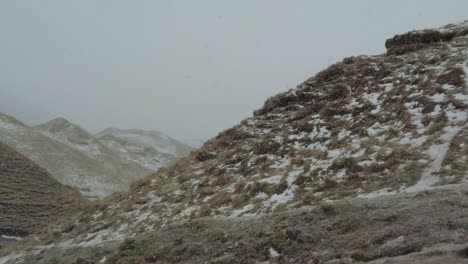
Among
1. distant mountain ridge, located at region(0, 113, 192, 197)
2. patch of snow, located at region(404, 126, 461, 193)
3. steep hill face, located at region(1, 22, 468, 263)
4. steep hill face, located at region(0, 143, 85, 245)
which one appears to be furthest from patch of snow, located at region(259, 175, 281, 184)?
distant mountain ridge, located at region(0, 113, 192, 197)

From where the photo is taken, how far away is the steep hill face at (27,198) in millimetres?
39594

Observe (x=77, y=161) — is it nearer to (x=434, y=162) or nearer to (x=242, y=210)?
(x=242, y=210)

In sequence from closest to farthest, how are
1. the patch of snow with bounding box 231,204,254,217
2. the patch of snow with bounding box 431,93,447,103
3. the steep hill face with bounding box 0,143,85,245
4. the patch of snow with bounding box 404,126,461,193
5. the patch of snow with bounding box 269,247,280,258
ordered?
the patch of snow with bounding box 269,247,280,258
the patch of snow with bounding box 404,126,461,193
the patch of snow with bounding box 231,204,254,217
the patch of snow with bounding box 431,93,447,103
the steep hill face with bounding box 0,143,85,245

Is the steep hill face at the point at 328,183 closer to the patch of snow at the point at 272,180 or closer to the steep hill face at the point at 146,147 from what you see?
the patch of snow at the point at 272,180

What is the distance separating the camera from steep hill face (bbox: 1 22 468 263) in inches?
354

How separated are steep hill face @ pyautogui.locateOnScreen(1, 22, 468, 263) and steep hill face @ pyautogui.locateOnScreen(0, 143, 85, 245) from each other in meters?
23.5

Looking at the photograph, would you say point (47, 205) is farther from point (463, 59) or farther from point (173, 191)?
point (463, 59)

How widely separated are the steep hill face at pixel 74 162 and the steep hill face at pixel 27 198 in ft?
23.4

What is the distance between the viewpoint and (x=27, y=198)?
45.6 m

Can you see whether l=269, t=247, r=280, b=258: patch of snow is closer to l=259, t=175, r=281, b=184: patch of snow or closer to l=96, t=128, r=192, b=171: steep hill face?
l=259, t=175, r=281, b=184: patch of snow

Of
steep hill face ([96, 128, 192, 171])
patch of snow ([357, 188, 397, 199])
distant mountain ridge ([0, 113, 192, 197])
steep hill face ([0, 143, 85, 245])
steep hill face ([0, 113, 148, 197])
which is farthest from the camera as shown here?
steep hill face ([96, 128, 192, 171])

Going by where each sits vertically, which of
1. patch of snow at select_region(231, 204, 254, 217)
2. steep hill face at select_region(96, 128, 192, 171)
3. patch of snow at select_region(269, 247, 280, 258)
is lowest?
steep hill face at select_region(96, 128, 192, 171)

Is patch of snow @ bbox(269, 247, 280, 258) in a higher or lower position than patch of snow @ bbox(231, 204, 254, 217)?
lower

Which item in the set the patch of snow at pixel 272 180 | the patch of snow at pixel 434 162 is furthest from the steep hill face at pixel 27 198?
the patch of snow at pixel 434 162
